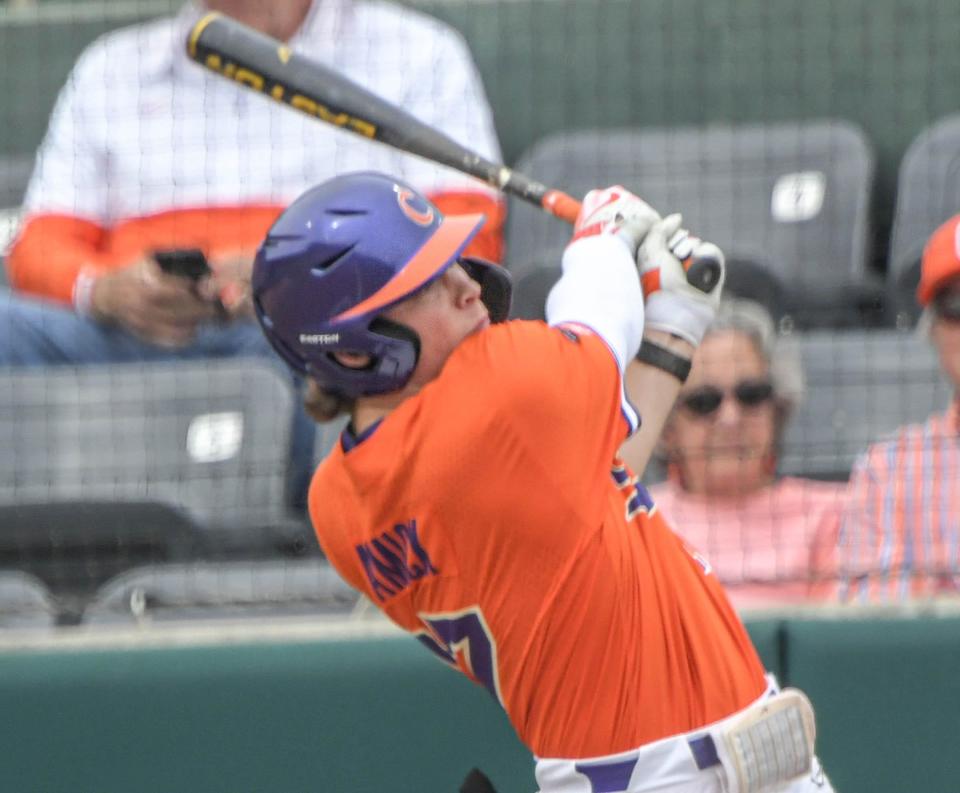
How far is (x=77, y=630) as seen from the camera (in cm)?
331

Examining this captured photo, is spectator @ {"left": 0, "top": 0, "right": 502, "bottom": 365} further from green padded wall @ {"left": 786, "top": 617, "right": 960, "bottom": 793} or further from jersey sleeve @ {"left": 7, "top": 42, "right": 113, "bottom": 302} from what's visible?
green padded wall @ {"left": 786, "top": 617, "right": 960, "bottom": 793}

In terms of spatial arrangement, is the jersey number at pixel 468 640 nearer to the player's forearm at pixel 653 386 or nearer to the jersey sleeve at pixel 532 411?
the jersey sleeve at pixel 532 411

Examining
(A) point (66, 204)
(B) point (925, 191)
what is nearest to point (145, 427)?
(A) point (66, 204)

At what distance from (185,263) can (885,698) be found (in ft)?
5.75

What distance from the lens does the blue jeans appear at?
3.90m

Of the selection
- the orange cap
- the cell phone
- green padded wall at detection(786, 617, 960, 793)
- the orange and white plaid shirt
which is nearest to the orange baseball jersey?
green padded wall at detection(786, 617, 960, 793)

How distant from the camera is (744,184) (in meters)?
4.36

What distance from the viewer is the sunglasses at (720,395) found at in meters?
3.42

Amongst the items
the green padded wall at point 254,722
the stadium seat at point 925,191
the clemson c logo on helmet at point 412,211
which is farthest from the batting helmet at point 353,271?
the stadium seat at point 925,191

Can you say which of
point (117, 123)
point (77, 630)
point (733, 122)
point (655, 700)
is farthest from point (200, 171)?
point (655, 700)

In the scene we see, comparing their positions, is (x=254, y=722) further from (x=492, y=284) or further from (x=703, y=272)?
(x=703, y=272)

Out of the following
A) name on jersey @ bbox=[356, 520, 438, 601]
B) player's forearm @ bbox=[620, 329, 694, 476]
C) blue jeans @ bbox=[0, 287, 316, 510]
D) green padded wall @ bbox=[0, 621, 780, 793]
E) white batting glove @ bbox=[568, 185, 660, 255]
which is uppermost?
white batting glove @ bbox=[568, 185, 660, 255]

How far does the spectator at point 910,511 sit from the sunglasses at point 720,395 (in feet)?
0.82

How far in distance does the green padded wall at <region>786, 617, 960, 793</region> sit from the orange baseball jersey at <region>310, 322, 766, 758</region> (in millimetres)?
820
